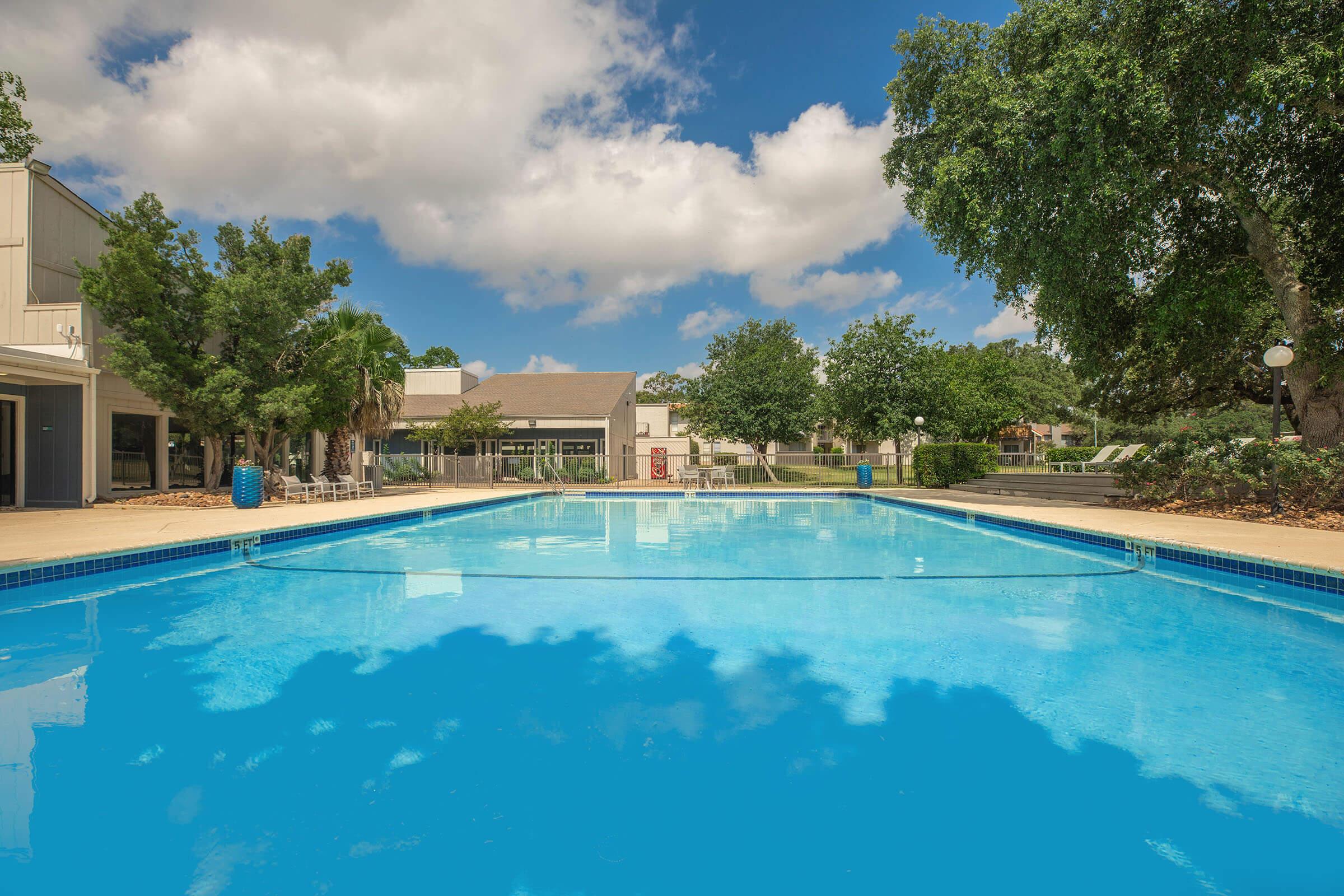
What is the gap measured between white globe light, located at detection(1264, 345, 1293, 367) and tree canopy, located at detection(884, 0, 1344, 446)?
114 cm

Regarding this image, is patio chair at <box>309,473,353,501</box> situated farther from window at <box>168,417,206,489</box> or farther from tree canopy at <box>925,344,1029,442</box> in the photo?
tree canopy at <box>925,344,1029,442</box>

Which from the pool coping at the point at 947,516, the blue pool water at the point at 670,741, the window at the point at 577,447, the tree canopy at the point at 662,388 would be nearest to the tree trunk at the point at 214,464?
the pool coping at the point at 947,516

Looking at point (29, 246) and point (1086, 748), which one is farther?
point (29, 246)

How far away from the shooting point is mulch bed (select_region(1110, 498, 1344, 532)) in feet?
28.9

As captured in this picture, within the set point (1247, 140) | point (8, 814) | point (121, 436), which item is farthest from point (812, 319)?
point (8, 814)

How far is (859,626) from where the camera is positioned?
4797 millimetres

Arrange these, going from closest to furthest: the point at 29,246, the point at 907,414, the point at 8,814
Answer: the point at 8,814
the point at 29,246
the point at 907,414

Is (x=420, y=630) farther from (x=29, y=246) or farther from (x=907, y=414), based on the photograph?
(x=907, y=414)

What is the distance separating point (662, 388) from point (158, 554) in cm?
4986

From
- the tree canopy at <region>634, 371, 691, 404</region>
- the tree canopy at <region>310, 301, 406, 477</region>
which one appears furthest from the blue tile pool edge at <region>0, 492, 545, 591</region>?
the tree canopy at <region>634, 371, 691, 404</region>

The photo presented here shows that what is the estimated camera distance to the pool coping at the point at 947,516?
18.6 ft

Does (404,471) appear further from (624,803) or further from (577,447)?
(624,803)

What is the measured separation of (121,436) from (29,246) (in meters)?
4.27

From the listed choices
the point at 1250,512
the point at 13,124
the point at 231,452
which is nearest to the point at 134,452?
the point at 231,452
